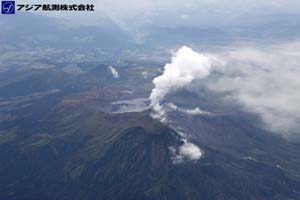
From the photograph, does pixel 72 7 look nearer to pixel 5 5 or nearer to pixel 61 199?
pixel 5 5

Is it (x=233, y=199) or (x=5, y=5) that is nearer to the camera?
(x=5, y=5)

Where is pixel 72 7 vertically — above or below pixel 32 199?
above

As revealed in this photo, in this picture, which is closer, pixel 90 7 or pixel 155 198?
pixel 90 7

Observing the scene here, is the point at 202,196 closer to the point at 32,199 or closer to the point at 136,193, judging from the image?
the point at 136,193

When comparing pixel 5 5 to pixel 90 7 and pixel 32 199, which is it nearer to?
pixel 90 7

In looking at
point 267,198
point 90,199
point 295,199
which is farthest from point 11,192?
point 295,199

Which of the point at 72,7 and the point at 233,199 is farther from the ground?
the point at 72,7

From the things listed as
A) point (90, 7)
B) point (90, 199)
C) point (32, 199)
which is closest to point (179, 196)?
point (90, 199)
